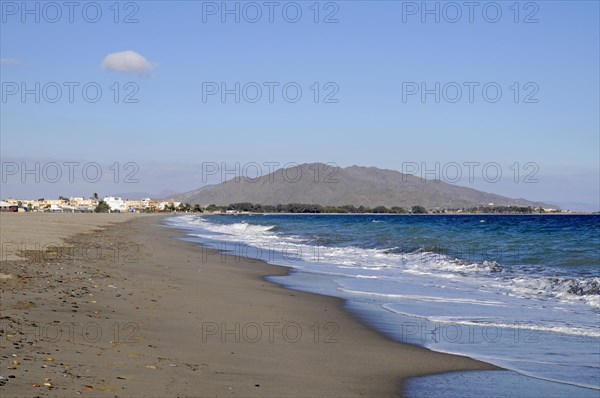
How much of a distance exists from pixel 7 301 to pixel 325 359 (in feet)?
15.2

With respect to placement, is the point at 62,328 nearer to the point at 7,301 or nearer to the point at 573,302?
the point at 7,301

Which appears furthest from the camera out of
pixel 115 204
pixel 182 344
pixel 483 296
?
pixel 115 204

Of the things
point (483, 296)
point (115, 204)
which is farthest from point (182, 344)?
point (115, 204)

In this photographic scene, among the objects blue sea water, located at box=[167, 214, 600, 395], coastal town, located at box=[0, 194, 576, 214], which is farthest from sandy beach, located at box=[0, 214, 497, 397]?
coastal town, located at box=[0, 194, 576, 214]

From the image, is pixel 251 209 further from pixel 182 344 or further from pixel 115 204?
pixel 182 344

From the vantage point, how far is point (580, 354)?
7.76 meters

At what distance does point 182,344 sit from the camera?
298 inches

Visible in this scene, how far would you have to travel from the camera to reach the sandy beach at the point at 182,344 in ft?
19.0

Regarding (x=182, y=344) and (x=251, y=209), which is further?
(x=251, y=209)

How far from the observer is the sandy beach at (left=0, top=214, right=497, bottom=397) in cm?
579

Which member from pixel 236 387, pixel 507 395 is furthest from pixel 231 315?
pixel 507 395

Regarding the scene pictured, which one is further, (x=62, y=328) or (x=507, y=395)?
(x=62, y=328)

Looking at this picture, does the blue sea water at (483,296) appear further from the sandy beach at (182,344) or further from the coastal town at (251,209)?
the coastal town at (251,209)

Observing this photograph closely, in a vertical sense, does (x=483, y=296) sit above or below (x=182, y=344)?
below
